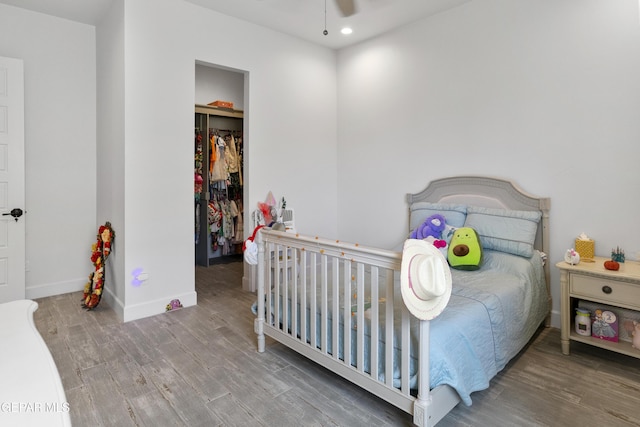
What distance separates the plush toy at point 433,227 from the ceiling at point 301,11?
80.7 inches

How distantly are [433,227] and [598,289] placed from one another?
3.93 feet

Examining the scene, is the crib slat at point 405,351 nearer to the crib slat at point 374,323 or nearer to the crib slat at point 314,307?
the crib slat at point 374,323

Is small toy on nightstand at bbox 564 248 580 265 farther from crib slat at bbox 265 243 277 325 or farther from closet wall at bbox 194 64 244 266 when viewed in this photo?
closet wall at bbox 194 64 244 266

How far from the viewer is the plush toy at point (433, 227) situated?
3090 millimetres

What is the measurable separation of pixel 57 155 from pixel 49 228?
771 mm

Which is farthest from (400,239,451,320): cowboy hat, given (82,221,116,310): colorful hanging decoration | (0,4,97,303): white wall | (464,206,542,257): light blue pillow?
(0,4,97,303): white wall

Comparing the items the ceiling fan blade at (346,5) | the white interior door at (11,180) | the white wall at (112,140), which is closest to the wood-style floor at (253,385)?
the white wall at (112,140)

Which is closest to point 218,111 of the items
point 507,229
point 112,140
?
point 112,140

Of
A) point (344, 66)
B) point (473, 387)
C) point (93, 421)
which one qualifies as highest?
point (344, 66)

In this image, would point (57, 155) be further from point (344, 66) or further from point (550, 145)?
point (550, 145)

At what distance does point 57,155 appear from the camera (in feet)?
12.2

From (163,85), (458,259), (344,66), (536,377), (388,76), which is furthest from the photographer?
(344,66)

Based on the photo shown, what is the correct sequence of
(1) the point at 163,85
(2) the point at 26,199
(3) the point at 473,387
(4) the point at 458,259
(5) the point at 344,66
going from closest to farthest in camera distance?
(3) the point at 473,387 < (4) the point at 458,259 < (1) the point at 163,85 < (2) the point at 26,199 < (5) the point at 344,66

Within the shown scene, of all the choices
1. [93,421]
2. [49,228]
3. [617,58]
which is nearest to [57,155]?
[49,228]
